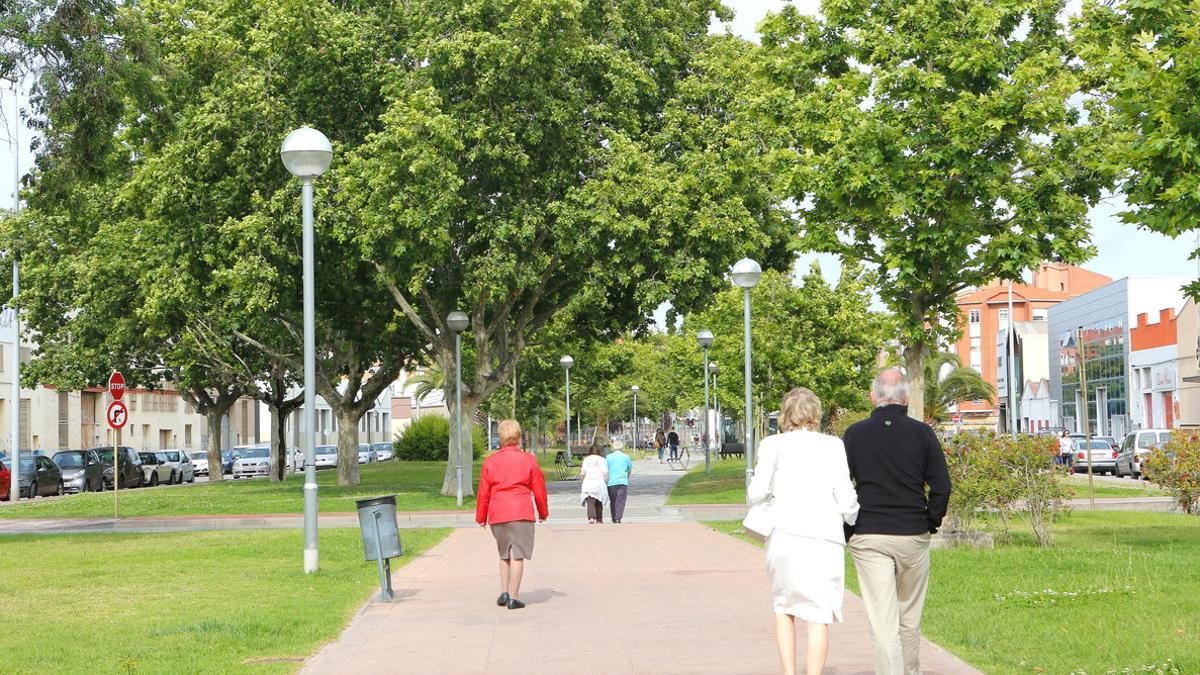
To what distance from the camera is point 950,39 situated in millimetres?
20312

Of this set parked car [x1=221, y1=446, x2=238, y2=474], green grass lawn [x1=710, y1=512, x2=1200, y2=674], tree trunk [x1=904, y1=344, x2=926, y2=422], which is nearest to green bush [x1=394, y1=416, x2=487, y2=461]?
parked car [x1=221, y1=446, x2=238, y2=474]

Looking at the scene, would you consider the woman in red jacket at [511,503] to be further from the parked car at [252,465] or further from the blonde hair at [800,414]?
→ the parked car at [252,465]

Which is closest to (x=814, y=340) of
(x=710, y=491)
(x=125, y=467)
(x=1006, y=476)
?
(x=710, y=491)

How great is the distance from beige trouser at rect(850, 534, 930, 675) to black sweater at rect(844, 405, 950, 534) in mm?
78

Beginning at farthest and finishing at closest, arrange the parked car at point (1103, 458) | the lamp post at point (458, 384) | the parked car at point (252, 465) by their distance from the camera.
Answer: the parked car at point (252, 465)
the parked car at point (1103, 458)
the lamp post at point (458, 384)

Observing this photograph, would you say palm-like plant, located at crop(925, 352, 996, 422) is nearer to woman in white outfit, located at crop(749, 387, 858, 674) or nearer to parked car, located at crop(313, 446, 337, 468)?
parked car, located at crop(313, 446, 337, 468)

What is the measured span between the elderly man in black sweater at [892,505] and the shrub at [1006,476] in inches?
333

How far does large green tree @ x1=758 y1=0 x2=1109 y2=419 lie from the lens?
20.2 meters

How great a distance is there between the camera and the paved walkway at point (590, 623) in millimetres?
9172

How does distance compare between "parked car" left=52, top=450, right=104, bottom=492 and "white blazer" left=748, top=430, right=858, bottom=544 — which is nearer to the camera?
"white blazer" left=748, top=430, right=858, bottom=544

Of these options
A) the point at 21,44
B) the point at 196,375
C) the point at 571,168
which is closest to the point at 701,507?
the point at 571,168

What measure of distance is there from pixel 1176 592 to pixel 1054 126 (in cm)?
1053

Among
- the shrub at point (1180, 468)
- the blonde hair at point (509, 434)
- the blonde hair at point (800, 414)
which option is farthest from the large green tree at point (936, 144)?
the blonde hair at point (800, 414)

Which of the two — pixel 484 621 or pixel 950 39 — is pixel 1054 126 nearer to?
pixel 950 39
